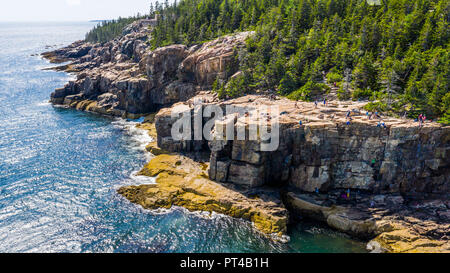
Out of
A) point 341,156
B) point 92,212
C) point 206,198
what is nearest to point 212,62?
point 206,198

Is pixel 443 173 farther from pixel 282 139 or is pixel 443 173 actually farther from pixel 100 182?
pixel 100 182

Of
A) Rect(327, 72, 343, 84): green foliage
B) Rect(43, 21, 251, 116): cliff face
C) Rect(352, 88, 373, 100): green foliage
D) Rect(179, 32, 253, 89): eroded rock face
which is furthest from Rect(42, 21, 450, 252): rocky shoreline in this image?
Rect(43, 21, 251, 116): cliff face

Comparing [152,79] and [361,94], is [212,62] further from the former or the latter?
[361,94]

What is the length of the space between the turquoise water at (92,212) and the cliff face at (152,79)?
58.0 feet

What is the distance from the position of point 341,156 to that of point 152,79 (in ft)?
223

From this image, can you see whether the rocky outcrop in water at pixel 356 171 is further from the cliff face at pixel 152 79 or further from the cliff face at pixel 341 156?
the cliff face at pixel 152 79

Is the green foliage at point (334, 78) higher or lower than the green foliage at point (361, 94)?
higher

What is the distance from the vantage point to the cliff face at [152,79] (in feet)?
270

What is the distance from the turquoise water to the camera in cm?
4053

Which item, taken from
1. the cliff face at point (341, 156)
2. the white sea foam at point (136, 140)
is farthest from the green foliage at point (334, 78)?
the white sea foam at point (136, 140)

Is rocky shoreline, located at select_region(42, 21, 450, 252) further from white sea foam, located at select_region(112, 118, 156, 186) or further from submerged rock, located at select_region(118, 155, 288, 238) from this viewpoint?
white sea foam, located at select_region(112, 118, 156, 186)

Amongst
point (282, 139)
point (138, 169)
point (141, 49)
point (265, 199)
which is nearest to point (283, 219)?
point (265, 199)

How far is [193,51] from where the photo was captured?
299 ft

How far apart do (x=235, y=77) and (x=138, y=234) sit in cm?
4679
